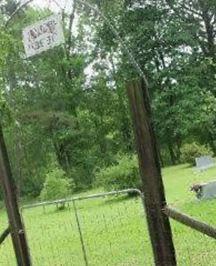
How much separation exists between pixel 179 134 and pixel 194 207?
984 inches

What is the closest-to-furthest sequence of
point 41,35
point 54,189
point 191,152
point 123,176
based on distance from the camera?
point 41,35
point 123,176
point 54,189
point 191,152

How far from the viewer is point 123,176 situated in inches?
864

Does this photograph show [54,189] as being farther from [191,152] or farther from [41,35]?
[41,35]

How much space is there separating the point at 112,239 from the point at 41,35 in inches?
169

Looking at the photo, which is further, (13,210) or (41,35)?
(41,35)

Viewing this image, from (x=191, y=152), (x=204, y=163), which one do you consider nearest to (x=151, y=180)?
(x=204, y=163)

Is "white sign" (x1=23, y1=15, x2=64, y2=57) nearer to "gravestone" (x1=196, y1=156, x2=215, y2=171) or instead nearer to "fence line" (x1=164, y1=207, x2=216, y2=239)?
"fence line" (x1=164, y1=207, x2=216, y2=239)

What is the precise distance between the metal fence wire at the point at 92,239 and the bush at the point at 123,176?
13.0 feet

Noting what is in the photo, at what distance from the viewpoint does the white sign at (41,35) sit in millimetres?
9250

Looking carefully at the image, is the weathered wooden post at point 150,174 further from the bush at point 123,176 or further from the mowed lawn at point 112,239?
the bush at point 123,176

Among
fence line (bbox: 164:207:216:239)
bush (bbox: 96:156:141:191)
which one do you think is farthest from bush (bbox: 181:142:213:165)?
fence line (bbox: 164:207:216:239)

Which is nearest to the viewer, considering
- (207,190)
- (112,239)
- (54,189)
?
(112,239)

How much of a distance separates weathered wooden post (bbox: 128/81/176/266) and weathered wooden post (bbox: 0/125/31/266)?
1.86 metres

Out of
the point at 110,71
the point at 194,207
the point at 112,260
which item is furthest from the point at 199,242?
the point at 110,71
